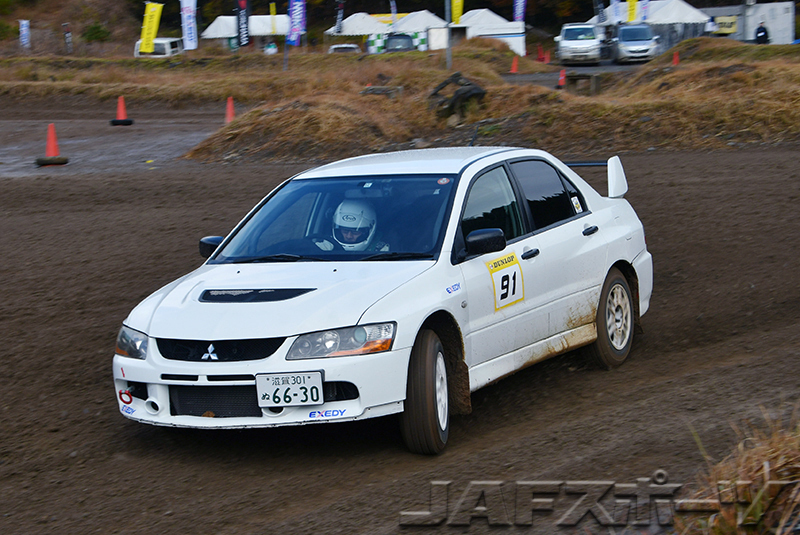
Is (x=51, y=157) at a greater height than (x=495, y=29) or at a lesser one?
lesser

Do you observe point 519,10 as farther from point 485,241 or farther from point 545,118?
point 485,241

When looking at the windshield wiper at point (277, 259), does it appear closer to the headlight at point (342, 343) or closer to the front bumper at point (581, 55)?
the headlight at point (342, 343)

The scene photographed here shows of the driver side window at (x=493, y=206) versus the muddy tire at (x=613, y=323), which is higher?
the driver side window at (x=493, y=206)

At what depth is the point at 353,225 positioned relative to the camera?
228 inches

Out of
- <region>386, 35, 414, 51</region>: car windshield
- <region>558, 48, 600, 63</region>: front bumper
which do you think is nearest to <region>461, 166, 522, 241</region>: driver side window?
<region>558, 48, 600, 63</region>: front bumper

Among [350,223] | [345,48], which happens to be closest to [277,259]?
[350,223]

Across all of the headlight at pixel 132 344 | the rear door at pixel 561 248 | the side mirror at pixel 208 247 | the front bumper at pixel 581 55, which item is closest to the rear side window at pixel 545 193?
the rear door at pixel 561 248

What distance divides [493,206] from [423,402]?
1680mm

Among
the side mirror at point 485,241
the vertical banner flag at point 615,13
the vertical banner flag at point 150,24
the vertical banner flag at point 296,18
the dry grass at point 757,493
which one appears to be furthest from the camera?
the vertical banner flag at point 615,13

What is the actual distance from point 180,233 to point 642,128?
1004 centimetres

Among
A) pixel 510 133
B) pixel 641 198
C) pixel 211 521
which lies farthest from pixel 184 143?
pixel 211 521

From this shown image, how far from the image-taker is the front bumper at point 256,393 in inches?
182

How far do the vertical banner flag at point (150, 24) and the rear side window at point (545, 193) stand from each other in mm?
42503

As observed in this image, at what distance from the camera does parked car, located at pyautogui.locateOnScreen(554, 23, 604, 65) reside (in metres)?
44.2
